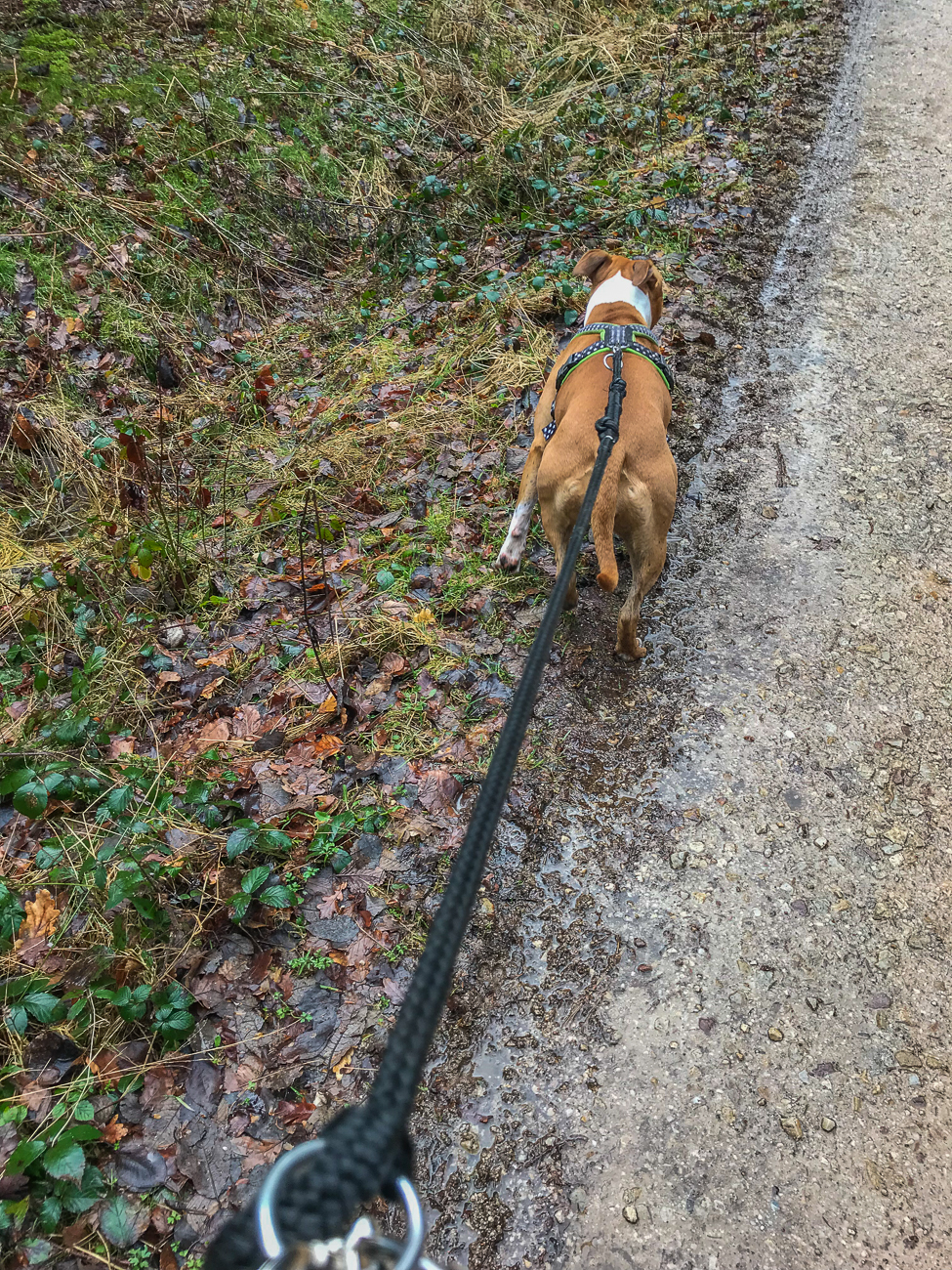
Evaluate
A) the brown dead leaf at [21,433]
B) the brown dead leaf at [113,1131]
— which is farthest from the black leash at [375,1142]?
the brown dead leaf at [21,433]

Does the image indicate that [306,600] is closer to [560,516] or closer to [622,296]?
[560,516]

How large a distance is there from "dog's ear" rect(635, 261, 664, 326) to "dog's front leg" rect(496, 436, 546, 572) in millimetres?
1170

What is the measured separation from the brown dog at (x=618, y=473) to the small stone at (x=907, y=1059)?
5.88ft

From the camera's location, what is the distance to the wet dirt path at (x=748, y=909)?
82.6 inches

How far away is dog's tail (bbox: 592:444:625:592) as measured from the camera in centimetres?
287

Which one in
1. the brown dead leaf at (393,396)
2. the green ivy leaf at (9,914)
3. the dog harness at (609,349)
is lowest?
the green ivy leaf at (9,914)

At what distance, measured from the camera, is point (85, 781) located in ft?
9.43

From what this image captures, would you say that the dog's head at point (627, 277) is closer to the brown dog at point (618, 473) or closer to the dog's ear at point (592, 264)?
the dog's ear at point (592, 264)

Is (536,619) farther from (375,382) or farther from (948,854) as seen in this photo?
(375,382)

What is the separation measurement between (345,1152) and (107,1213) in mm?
1722

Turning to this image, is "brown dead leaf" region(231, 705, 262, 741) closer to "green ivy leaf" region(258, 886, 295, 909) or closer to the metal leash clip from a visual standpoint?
"green ivy leaf" region(258, 886, 295, 909)

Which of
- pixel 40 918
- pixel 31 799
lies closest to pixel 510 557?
pixel 31 799

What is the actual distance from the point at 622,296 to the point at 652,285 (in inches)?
9.0

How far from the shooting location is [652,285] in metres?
4.11
